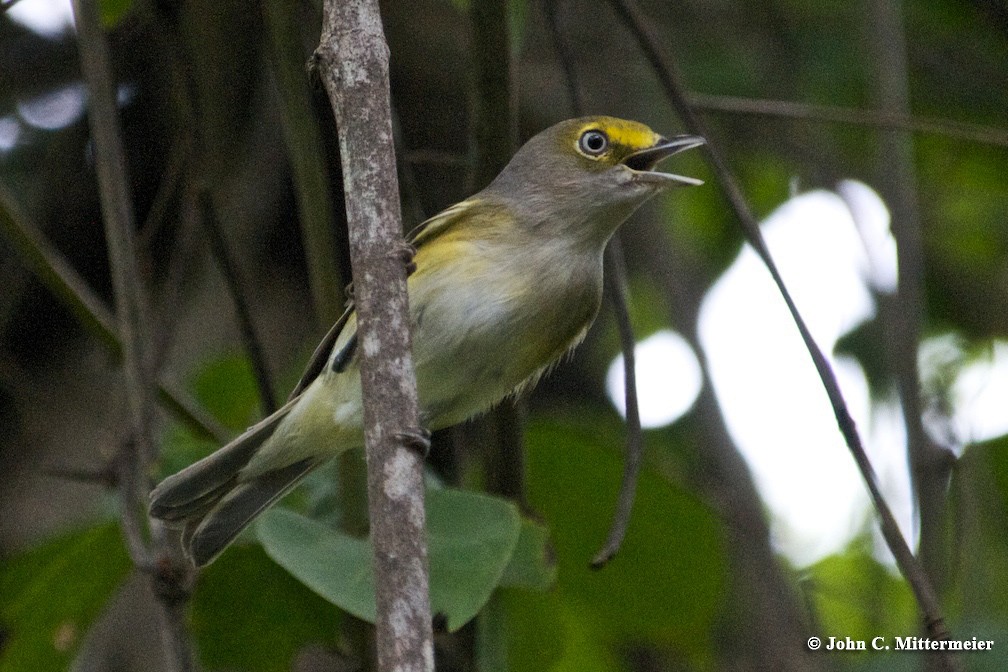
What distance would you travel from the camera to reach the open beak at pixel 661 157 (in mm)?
3133

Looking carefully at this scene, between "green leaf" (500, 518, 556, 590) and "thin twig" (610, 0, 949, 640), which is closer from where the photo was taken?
"thin twig" (610, 0, 949, 640)

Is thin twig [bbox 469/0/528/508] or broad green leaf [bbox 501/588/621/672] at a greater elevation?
thin twig [bbox 469/0/528/508]

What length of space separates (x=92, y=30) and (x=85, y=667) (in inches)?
73.8

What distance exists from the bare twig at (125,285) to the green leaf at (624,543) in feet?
3.43

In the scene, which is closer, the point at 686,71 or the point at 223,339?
the point at 223,339

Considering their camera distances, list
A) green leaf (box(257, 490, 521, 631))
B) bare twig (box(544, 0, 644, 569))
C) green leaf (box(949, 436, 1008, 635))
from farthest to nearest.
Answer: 1. green leaf (box(949, 436, 1008, 635))
2. bare twig (box(544, 0, 644, 569))
3. green leaf (box(257, 490, 521, 631))

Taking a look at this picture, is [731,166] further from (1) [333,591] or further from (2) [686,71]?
(1) [333,591]

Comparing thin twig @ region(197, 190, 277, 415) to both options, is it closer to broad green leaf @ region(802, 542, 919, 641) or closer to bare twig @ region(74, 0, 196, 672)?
bare twig @ region(74, 0, 196, 672)

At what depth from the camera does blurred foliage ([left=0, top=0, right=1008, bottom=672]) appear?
3.13 meters

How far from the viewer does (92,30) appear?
3.31 metres

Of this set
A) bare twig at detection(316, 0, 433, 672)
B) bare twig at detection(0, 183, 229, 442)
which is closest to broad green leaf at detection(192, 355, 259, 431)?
bare twig at detection(0, 183, 229, 442)

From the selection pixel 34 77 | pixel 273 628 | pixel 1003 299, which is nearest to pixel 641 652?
pixel 273 628

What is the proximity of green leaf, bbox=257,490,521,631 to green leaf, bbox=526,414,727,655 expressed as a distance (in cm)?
70

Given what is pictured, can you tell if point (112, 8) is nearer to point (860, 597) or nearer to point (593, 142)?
point (593, 142)
